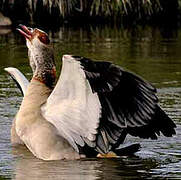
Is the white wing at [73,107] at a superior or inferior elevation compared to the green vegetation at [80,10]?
superior

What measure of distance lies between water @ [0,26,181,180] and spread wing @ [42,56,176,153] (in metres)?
0.29

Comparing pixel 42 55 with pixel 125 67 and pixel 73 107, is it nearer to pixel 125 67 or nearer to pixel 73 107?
pixel 73 107

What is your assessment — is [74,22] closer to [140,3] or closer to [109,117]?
[140,3]

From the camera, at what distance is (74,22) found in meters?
28.7

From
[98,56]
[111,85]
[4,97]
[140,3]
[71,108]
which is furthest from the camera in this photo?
[140,3]

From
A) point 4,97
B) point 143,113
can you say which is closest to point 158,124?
point 143,113

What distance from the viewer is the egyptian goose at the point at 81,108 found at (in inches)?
298

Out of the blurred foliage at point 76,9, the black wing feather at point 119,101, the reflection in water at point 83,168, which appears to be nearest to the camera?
the black wing feather at point 119,101

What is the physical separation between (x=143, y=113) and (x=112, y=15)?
20.4 meters

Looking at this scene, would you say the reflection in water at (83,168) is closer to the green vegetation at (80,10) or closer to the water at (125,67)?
the water at (125,67)

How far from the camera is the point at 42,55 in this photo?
862cm

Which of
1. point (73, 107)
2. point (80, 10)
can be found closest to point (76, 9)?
point (80, 10)

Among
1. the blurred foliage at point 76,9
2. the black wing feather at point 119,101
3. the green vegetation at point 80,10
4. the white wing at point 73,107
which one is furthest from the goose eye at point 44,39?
the green vegetation at point 80,10

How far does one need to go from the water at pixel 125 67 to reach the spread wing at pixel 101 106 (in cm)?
29
